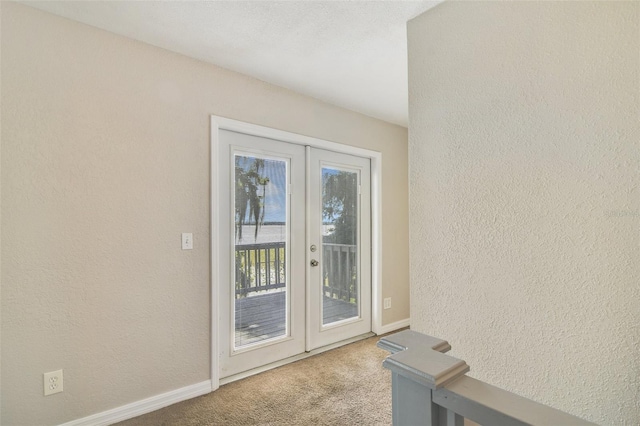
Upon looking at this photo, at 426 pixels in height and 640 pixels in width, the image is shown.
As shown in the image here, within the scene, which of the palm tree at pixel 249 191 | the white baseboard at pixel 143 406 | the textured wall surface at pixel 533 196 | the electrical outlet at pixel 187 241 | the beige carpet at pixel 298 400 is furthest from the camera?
the palm tree at pixel 249 191

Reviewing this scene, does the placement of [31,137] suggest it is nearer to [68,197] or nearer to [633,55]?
[68,197]

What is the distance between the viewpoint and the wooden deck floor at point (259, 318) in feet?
8.77

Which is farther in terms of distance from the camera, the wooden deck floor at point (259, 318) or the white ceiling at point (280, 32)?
the wooden deck floor at point (259, 318)

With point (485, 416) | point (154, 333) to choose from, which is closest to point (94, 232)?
point (154, 333)

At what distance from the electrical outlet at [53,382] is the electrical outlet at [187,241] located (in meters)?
0.96

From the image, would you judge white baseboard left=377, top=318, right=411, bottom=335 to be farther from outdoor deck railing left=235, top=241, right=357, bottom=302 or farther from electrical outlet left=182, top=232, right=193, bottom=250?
electrical outlet left=182, top=232, right=193, bottom=250

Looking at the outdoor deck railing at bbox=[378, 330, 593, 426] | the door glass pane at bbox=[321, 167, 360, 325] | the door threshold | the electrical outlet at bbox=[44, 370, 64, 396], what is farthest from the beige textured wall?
the outdoor deck railing at bbox=[378, 330, 593, 426]

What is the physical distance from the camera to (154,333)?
2156 mm

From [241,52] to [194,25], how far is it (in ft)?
1.22

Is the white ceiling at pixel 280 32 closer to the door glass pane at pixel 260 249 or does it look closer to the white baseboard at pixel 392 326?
the door glass pane at pixel 260 249

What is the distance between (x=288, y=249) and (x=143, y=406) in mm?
1515

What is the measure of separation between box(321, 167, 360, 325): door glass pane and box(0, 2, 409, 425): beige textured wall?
3.94 feet

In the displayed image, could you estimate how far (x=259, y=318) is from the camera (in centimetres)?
278

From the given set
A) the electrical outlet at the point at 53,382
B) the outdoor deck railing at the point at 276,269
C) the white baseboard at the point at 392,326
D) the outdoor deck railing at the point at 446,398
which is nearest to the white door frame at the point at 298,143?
the white baseboard at the point at 392,326
